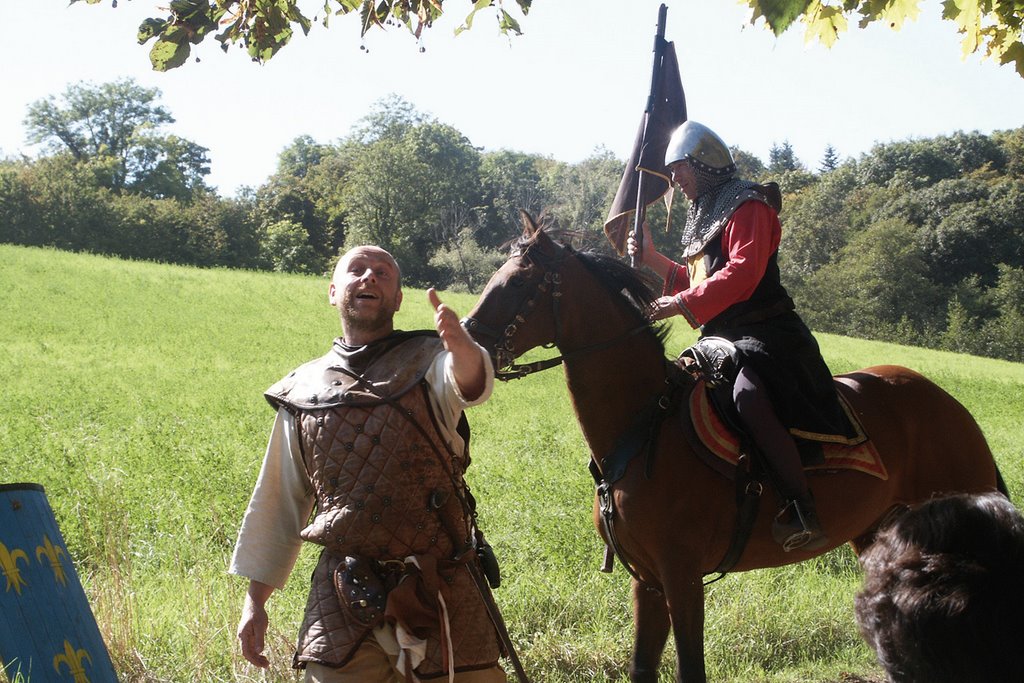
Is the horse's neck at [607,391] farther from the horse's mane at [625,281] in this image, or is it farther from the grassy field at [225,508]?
the grassy field at [225,508]

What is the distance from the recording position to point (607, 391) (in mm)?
4309

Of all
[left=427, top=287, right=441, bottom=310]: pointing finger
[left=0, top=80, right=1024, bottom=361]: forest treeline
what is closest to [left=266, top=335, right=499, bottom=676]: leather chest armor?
[left=427, top=287, right=441, bottom=310]: pointing finger

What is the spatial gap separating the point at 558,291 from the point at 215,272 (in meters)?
30.8

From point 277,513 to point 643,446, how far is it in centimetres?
171

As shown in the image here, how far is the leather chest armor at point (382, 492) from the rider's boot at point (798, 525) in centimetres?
180

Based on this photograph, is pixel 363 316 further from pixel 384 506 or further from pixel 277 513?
pixel 277 513

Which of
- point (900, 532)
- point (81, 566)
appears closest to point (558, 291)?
point (900, 532)

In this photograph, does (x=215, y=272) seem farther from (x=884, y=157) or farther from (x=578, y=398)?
(x=884, y=157)

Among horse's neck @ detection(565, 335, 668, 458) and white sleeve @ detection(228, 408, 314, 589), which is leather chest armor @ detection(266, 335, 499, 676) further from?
horse's neck @ detection(565, 335, 668, 458)

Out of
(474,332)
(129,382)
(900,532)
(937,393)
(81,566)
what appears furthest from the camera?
(129,382)

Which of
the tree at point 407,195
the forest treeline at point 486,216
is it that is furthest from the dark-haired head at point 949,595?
the tree at point 407,195

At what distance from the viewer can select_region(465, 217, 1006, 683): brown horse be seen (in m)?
4.09

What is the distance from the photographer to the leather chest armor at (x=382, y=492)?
9.62ft

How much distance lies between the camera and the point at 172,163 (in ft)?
228
